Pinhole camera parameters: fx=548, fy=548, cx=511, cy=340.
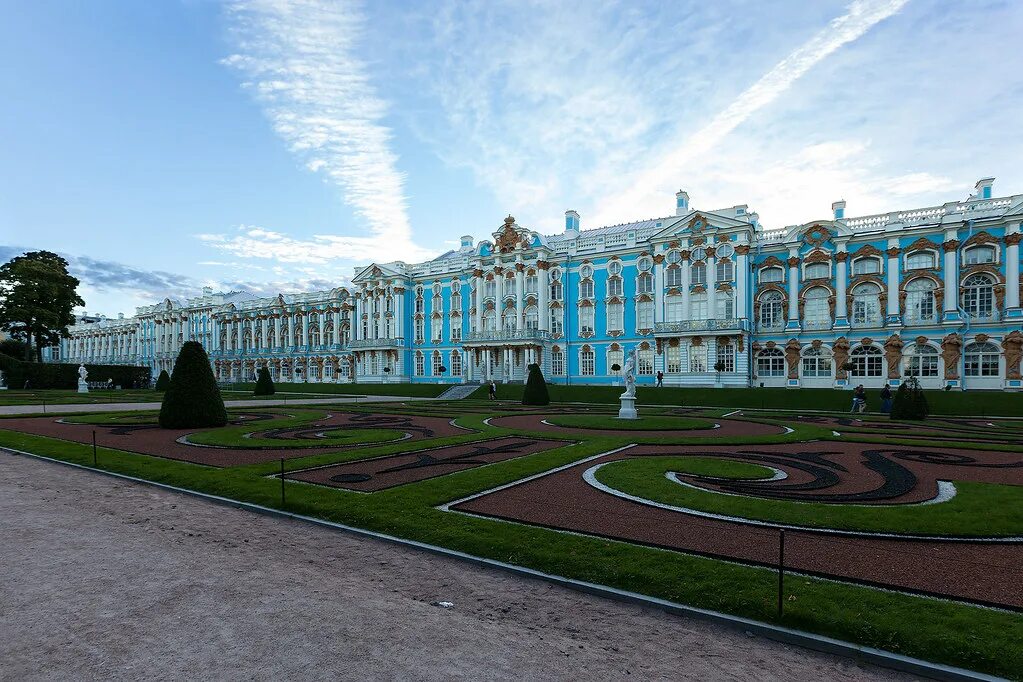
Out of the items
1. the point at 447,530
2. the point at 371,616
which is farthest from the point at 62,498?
the point at 371,616

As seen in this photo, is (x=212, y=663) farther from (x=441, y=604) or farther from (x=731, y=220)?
(x=731, y=220)

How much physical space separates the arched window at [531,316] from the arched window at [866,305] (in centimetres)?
3038

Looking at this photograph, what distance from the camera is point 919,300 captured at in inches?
1784

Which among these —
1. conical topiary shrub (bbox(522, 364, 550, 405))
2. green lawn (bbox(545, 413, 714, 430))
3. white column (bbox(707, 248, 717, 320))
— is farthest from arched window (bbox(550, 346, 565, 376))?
green lawn (bbox(545, 413, 714, 430))

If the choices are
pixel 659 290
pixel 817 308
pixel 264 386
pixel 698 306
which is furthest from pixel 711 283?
pixel 264 386

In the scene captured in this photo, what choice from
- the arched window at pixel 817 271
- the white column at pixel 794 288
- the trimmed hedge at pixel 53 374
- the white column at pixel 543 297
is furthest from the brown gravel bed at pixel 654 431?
the trimmed hedge at pixel 53 374

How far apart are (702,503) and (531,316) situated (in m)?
52.3

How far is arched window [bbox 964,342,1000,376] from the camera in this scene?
1671 inches

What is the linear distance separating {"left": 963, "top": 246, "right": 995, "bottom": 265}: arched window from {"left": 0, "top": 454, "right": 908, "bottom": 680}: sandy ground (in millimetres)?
51654

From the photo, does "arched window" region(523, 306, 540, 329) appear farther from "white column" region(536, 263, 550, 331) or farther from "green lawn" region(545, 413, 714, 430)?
"green lawn" region(545, 413, 714, 430)

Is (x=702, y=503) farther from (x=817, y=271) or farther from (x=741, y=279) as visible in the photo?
(x=817, y=271)

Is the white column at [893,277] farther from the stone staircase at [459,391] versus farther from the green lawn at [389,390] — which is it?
the green lawn at [389,390]

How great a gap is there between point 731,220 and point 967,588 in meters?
47.9

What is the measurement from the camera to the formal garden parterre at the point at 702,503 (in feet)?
20.1
